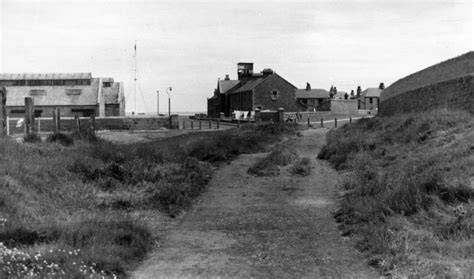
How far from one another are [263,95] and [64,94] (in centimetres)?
2911

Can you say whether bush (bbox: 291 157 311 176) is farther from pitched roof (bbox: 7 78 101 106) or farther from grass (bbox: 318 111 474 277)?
pitched roof (bbox: 7 78 101 106)

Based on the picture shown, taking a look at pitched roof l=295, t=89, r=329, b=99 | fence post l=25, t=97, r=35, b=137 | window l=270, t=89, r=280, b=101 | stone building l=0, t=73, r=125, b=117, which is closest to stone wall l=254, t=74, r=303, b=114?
window l=270, t=89, r=280, b=101

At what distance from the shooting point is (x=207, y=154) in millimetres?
17297

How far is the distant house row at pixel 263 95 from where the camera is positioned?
70.9 metres

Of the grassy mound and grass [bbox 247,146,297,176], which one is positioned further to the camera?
the grassy mound

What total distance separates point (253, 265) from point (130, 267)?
1.69 metres

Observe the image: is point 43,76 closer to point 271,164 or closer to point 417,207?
point 271,164

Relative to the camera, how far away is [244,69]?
8700cm

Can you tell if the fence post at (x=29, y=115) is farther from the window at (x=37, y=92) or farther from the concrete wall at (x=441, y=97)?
the window at (x=37, y=92)

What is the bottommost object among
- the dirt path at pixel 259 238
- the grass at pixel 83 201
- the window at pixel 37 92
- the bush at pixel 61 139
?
the dirt path at pixel 259 238

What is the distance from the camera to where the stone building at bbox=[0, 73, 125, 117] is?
182 feet

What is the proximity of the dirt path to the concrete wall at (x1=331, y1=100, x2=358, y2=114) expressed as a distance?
218ft

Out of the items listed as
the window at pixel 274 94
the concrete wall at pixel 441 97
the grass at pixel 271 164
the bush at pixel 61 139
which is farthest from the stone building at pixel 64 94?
the grass at pixel 271 164

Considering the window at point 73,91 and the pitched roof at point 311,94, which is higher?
the pitched roof at point 311,94
